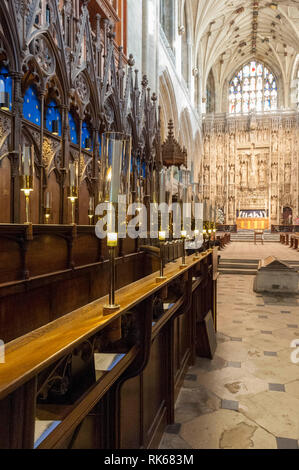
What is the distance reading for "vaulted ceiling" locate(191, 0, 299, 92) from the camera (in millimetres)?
20609

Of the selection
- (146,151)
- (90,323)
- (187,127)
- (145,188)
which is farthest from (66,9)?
(187,127)

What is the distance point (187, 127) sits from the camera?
21625mm

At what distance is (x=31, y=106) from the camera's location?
5.45m

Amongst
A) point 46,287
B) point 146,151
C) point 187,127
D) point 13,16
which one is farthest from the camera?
point 187,127

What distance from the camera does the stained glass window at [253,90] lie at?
93.7 feet

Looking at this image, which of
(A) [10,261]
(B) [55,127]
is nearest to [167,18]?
(B) [55,127]

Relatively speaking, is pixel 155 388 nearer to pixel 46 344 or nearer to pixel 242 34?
pixel 46 344


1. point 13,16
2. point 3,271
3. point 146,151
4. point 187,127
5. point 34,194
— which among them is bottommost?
point 3,271

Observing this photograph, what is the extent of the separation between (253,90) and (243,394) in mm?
30662

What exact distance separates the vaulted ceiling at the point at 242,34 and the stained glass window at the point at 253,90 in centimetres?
66

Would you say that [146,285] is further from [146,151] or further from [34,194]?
[146,151]

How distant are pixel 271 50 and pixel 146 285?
31593 mm

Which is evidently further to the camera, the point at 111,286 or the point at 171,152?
the point at 171,152

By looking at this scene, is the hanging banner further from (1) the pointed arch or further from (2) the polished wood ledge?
(2) the polished wood ledge
